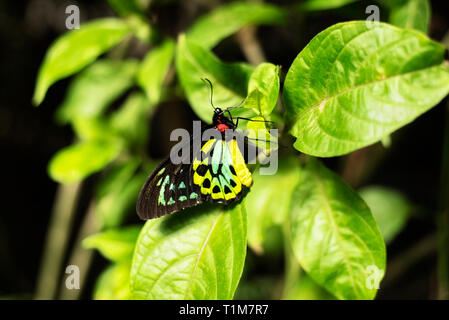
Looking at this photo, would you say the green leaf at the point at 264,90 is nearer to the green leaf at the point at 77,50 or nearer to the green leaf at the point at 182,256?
the green leaf at the point at 182,256

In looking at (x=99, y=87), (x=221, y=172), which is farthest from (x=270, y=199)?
(x=99, y=87)

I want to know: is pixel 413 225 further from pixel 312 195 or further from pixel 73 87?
pixel 73 87

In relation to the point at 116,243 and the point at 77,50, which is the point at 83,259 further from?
the point at 77,50

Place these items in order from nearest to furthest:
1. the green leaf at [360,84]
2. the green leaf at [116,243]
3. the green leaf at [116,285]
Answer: the green leaf at [360,84]
the green leaf at [116,285]
the green leaf at [116,243]

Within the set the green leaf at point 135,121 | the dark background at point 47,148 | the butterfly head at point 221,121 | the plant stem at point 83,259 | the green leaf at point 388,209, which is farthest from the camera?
the dark background at point 47,148

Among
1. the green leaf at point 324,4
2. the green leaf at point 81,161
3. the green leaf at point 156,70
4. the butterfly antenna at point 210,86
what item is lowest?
the green leaf at point 81,161

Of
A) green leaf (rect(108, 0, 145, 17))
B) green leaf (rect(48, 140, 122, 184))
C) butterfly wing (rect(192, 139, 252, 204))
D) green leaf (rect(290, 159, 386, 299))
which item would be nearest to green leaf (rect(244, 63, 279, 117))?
butterfly wing (rect(192, 139, 252, 204))

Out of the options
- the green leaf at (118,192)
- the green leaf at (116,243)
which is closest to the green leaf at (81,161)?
the green leaf at (118,192)

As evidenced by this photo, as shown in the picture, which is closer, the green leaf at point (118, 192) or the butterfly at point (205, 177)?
the butterfly at point (205, 177)

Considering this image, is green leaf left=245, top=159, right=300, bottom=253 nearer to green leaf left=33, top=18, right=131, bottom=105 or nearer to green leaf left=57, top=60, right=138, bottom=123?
green leaf left=33, top=18, right=131, bottom=105
